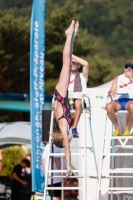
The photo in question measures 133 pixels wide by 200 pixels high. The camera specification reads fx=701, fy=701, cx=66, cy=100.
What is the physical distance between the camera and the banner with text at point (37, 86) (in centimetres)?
1405

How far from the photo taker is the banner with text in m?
14.1

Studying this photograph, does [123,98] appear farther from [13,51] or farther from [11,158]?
[13,51]

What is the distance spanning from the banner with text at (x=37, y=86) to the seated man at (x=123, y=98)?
333 centimetres

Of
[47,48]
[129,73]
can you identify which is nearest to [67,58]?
[129,73]

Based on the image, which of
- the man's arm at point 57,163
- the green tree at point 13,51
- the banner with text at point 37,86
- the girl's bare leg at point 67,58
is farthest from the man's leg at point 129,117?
the green tree at point 13,51

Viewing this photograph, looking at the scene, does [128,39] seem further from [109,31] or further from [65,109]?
[65,109]

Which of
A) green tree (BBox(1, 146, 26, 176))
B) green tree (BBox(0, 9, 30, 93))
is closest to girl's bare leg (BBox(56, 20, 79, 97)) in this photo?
green tree (BBox(1, 146, 26, 176))

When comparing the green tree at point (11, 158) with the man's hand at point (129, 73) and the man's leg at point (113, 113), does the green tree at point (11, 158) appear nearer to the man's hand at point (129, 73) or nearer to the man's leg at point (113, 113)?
the man's hand at point (129, 73)

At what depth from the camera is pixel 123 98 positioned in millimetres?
10953

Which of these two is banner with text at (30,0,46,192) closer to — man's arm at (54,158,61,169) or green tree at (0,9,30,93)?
man's arm at (54,158,61,169)

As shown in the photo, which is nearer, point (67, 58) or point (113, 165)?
point (67, 58)

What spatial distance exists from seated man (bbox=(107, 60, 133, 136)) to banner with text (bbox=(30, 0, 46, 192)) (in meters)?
3.33

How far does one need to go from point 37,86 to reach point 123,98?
368 centimetres

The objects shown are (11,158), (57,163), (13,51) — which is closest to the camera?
(57,163)
